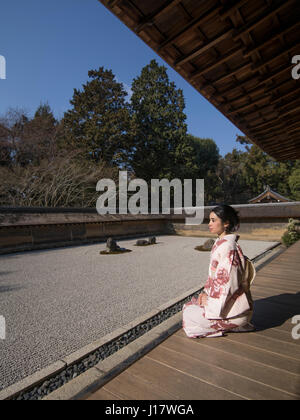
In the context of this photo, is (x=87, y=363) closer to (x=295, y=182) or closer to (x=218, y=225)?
(x=218, y=225)

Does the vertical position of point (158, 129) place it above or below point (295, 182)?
above

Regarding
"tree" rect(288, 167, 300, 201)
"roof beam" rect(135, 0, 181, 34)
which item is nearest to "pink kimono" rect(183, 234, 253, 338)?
"roof beam" rect(135, 0, 181, 34)

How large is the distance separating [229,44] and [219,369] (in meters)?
2.37

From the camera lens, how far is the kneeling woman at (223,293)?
153cm

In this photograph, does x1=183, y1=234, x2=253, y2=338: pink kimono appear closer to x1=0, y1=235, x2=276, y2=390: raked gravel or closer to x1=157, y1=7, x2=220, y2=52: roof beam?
x1=0, y1=235, x2=276, y2=390: raked gravel

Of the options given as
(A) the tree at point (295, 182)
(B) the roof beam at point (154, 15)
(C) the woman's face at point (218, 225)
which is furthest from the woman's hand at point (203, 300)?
(A) the tree at point (295, 182)

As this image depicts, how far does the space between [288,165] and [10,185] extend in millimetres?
24237

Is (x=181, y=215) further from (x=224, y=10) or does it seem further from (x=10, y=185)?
(x=224, y=10)

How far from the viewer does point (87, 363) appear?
1687mm

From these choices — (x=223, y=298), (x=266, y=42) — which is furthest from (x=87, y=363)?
(x=266, y=42)

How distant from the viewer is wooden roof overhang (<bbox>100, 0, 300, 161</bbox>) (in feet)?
4.75

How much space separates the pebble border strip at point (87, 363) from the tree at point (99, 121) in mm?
14735

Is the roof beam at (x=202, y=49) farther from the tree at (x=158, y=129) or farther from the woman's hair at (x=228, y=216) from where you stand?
the tree at (x=158, y=129)

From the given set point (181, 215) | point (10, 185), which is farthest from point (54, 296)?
point (181, 215)
